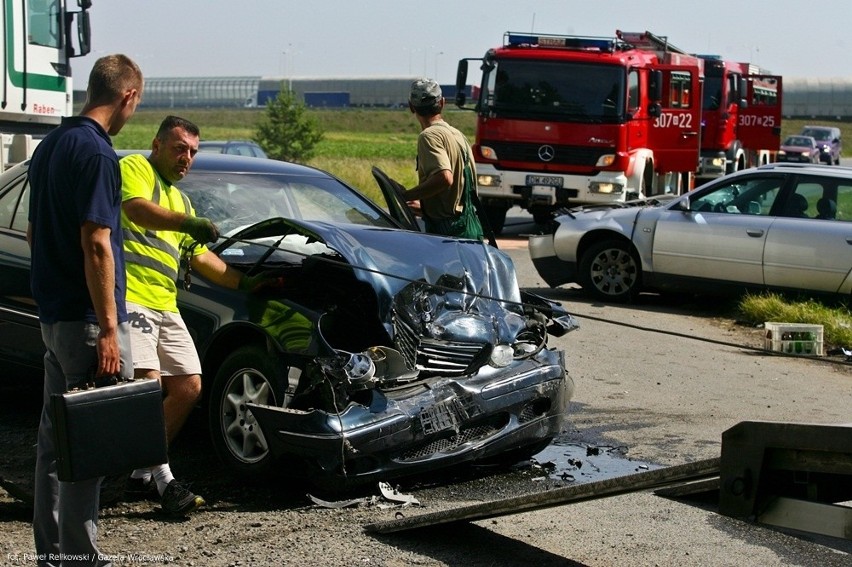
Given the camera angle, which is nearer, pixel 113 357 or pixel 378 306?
pixel 113 357

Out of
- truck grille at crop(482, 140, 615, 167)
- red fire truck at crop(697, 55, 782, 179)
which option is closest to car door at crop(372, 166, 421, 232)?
truck grille at crop(482, 140, 615, 167)

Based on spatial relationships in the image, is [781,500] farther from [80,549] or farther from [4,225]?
[4,225]

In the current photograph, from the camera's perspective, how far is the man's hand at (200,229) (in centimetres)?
559

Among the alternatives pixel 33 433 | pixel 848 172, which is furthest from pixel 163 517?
pixel 848 172

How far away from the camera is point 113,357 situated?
14.6ft

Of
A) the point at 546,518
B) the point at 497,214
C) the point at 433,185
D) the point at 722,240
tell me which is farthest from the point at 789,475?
the point at 497,214

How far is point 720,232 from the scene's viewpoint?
1290cm

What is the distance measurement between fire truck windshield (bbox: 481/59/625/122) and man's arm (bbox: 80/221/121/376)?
15.7 meters

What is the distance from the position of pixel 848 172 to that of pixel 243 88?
16365cm

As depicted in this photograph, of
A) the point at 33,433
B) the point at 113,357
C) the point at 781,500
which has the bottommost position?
the point at 33,433

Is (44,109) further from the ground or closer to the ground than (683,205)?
further from the ground

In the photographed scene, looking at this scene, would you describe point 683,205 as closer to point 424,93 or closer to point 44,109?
point 424,93

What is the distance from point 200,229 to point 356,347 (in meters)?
1.09

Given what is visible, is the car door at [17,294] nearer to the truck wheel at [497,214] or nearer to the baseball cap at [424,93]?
the baseball cap at [424,93]
